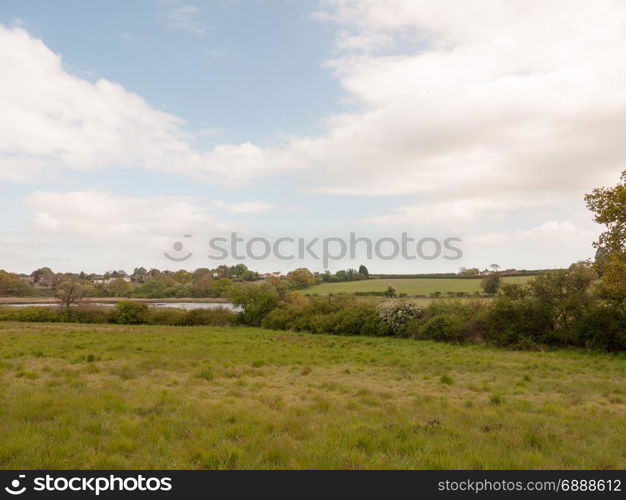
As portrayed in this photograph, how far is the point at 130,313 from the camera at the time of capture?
51.6 metres

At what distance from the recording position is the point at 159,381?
1206 centimetres

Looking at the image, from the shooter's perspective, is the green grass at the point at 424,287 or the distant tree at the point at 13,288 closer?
the green grass at the point at 424,287

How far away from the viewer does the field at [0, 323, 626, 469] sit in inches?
Answer: 240

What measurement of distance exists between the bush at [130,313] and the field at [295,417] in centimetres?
3777

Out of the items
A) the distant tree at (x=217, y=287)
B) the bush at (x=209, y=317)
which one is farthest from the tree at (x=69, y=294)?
the distant tree at (x=217, y=287)

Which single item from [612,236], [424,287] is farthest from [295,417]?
[424,287]

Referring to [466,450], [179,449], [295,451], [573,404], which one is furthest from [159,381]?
[573,404]

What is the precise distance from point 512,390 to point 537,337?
18649 mm

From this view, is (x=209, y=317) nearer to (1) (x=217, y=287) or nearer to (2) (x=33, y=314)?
(2) (x=33, y=314)

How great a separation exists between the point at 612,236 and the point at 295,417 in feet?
61.1

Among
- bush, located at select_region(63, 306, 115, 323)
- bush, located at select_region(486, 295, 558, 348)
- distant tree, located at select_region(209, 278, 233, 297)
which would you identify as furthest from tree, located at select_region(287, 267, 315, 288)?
bush, located at select_region(486, 295, 558, 348)

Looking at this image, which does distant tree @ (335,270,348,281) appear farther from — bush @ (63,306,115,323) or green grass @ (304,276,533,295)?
bush @ (63,306,115,323)

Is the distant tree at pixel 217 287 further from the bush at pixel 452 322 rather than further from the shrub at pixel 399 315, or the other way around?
the bush at pixel 452 322

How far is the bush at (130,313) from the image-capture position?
169ft
